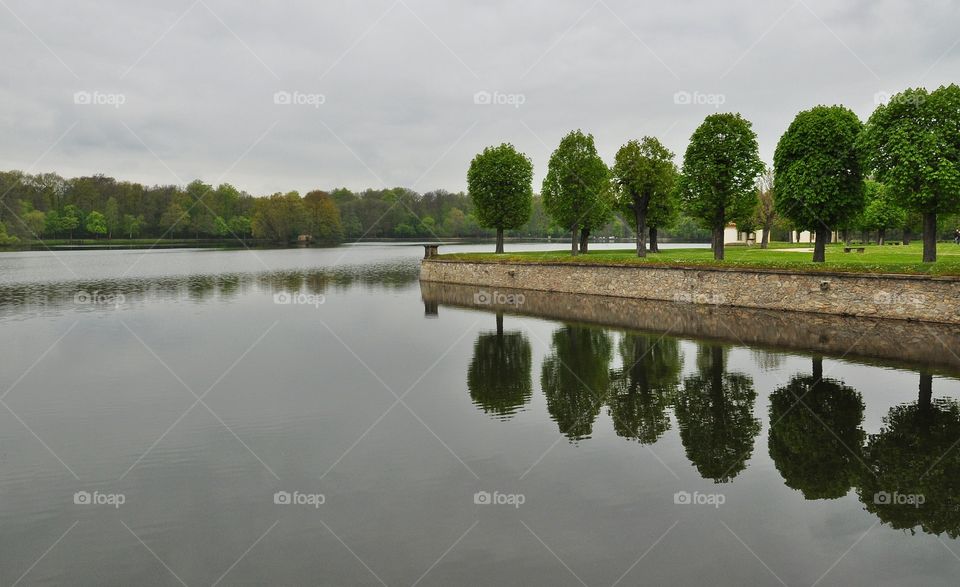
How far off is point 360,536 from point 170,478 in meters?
4.61

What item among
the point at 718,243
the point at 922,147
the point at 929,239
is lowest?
the point at 929,239

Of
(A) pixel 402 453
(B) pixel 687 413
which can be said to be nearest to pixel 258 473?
(A) pixel 402 453

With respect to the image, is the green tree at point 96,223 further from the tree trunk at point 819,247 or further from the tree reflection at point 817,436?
the tree reflection at point 817,436

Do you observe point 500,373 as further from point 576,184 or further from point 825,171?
point 576,184

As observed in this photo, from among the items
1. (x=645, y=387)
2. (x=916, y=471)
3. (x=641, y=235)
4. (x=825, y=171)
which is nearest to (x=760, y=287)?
(x=825, y=171)

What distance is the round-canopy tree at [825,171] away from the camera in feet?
122

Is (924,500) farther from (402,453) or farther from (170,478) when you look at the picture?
(170,478)

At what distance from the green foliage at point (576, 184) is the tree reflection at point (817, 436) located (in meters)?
42.1

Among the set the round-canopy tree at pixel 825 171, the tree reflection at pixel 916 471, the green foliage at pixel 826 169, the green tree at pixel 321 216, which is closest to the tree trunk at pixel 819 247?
the round-canopy tree at pixel 825 171

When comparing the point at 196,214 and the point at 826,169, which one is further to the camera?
the point at 196,214

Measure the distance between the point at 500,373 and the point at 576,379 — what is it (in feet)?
8.79

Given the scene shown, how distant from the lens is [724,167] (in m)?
45.0

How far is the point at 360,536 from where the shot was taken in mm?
8883

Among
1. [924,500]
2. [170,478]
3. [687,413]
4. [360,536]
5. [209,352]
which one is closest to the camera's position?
→ [360,536]
